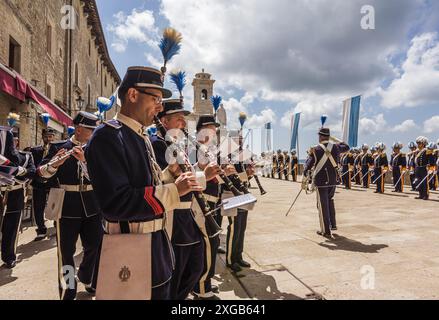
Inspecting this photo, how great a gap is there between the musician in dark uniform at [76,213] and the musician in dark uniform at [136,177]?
1.78 m

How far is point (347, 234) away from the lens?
6.32 m

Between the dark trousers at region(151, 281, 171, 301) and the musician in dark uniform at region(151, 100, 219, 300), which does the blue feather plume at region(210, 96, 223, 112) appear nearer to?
the musician in dark uniform at region(151, 100, 219, 300)

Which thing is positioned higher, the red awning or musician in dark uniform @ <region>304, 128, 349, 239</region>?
the red awning

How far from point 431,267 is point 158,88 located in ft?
15.2

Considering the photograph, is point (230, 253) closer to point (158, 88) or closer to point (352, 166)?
point (158, 88)

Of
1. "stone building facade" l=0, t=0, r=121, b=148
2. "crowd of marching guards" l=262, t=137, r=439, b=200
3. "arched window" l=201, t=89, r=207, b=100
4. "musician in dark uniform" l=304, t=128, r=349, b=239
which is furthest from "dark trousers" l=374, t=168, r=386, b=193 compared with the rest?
"arched window" l=201, t=89, r=207, b=100

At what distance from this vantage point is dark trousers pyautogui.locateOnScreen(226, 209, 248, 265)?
4371mm

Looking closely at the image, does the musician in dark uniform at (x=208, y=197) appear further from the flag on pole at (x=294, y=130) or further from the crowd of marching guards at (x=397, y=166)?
the flag on pole at (x=294, y=130)

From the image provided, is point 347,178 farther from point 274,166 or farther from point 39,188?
point 39,188

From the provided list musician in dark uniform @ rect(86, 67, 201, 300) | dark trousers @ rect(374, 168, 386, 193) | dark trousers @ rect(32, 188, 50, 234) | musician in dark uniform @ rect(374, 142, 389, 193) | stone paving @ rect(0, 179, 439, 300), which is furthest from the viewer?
musician in dark uniform @ rect(374, 142, 389, 193)

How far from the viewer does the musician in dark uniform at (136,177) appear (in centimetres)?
173

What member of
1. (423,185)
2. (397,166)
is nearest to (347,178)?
(397,166)

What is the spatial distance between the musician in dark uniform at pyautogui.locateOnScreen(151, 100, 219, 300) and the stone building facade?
25.6 feet

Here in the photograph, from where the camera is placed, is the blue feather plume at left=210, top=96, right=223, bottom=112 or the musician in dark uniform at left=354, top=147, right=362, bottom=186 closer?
the blue feather plume at left=210, top=96, right=223, bottom=112
